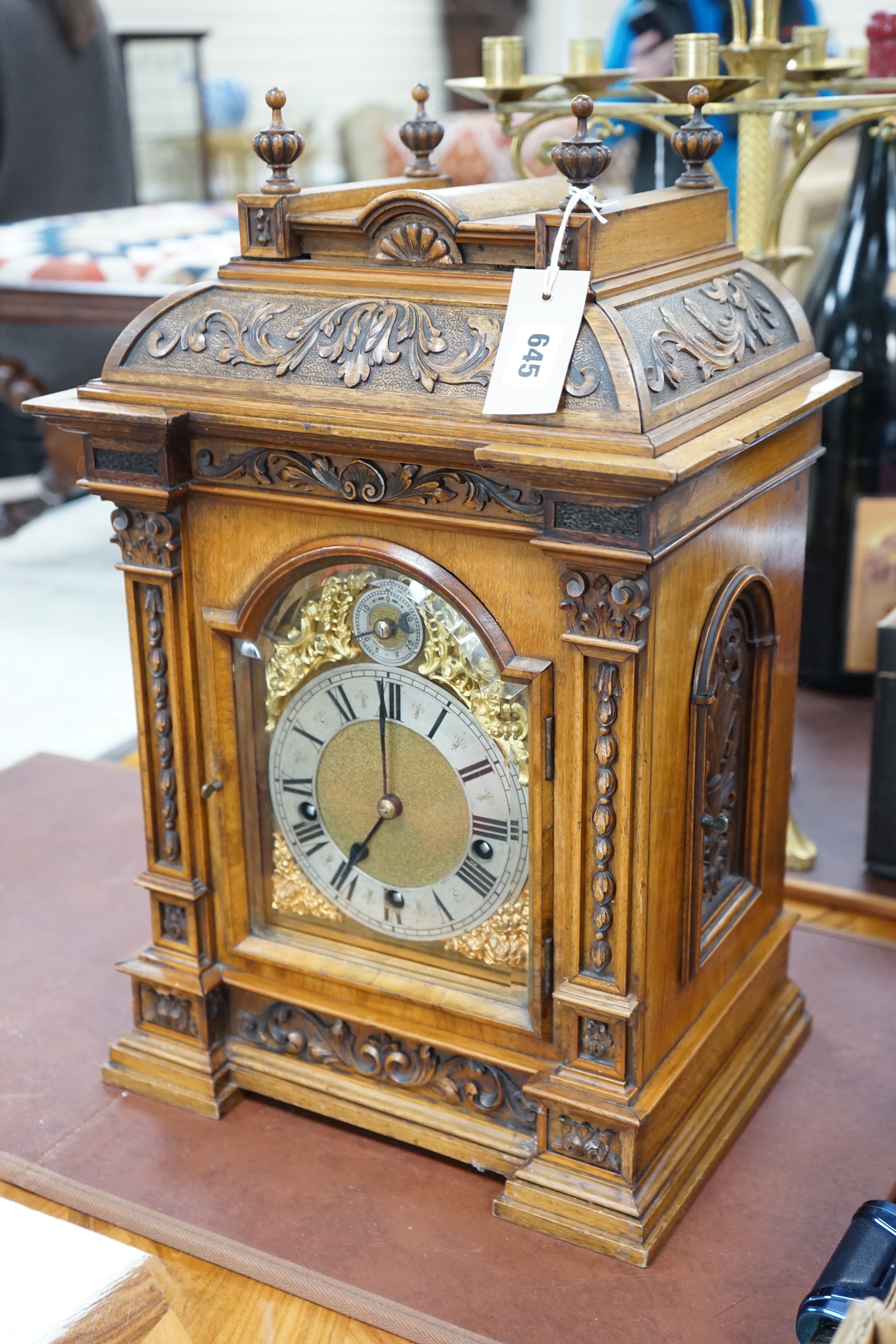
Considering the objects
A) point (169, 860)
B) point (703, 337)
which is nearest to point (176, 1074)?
point (169, 860)

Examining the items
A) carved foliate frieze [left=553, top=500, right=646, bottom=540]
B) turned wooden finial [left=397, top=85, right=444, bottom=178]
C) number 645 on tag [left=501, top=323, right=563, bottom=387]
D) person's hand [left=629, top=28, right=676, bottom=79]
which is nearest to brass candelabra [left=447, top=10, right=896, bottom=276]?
turned wooden finial [left=397, top=85, right=444, bottom=178]

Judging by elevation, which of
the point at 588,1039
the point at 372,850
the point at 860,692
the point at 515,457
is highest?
the point at 515,457

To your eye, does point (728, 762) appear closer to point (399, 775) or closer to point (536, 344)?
point (399, 775)

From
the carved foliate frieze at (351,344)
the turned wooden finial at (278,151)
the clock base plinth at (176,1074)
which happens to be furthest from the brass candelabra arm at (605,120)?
the clock base plinth at (176,1074)

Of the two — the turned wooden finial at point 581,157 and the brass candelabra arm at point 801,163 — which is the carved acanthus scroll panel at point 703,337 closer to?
the turned wooden finial at point 581,157

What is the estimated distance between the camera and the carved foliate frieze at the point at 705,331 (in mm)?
1182

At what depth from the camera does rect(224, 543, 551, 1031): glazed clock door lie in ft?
4.22

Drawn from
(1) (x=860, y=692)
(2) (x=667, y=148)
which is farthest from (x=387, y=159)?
(1) (x=860, y=692)

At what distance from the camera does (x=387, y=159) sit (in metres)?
4.34

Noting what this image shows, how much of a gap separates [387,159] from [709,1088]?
3.54m

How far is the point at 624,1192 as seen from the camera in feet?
4.30

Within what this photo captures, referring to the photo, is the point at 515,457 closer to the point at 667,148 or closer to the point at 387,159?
the point at 667,148

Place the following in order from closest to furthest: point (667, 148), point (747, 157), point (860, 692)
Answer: point (747, 157), point (860, 692), point (667, 148)

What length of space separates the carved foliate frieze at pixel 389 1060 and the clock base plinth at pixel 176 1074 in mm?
48
